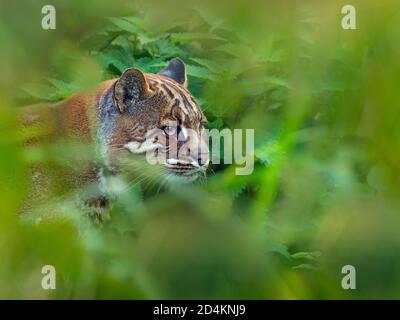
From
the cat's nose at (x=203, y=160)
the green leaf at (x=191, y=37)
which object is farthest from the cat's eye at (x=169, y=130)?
the green leaf at (x=191, y=37)

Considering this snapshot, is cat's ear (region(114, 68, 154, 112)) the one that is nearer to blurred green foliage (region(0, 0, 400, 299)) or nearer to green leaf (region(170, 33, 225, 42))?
blurred green foliage (region(0, 0, 400, 299))

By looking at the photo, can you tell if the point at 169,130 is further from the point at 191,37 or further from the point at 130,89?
the point at 191,37

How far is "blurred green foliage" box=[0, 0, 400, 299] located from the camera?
3.03 feet

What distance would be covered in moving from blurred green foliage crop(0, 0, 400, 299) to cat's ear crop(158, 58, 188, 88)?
0.02m

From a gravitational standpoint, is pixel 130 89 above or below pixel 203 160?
above

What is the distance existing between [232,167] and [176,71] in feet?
1.17

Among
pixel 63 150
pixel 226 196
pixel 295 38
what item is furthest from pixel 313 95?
pixel 63 150

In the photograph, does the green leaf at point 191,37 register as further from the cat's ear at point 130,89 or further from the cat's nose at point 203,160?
the cat's nose at point 203,160

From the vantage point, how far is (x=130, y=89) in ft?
6.28

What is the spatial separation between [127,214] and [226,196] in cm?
26

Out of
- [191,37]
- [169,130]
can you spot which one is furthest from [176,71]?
[169,130]
